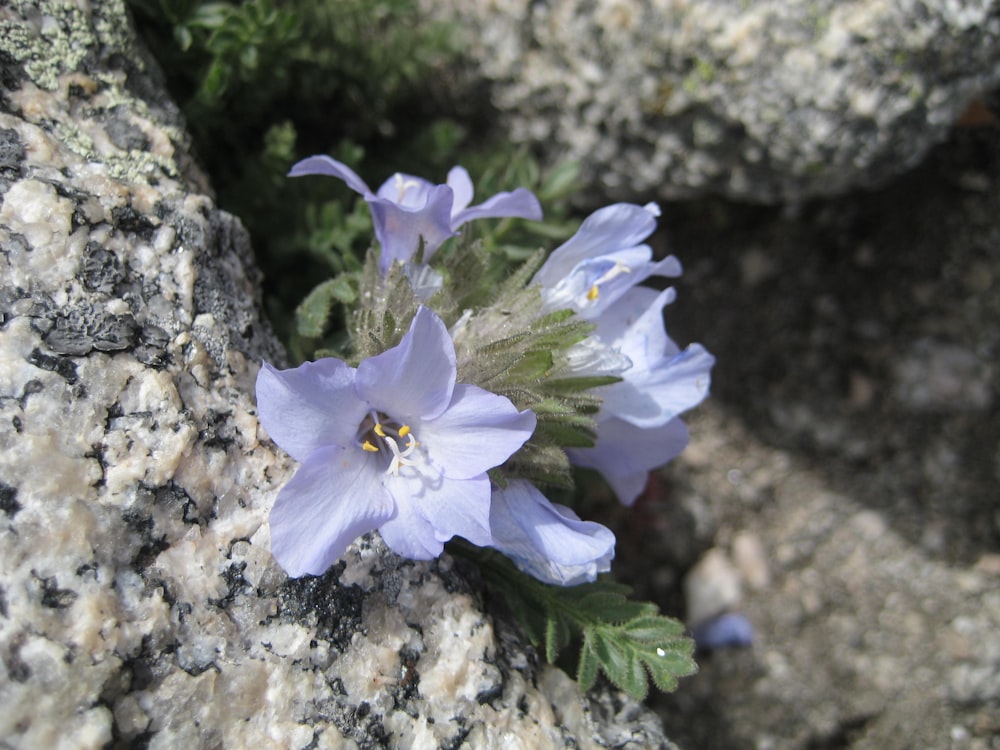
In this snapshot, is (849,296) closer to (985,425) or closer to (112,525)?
(985,425)

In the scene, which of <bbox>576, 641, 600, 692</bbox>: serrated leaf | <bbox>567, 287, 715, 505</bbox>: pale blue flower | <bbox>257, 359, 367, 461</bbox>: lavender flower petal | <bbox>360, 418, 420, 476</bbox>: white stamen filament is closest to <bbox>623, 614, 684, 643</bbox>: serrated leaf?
<bbox>576, 641, 600, 692</bbox>: serrated leaf

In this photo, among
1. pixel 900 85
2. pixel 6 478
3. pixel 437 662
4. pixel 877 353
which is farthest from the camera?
pixel 877 353

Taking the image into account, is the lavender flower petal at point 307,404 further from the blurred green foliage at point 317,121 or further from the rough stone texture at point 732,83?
the rough stone texture at point 732,83

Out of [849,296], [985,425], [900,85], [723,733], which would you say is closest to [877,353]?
[849,296]

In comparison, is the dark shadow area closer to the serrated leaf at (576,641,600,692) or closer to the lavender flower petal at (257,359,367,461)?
the serrated leaf at (576,641,600,692)

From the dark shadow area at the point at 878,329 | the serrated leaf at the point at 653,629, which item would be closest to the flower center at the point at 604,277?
the serrated leaf at the point at 653,629

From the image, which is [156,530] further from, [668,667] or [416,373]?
[668,667]
